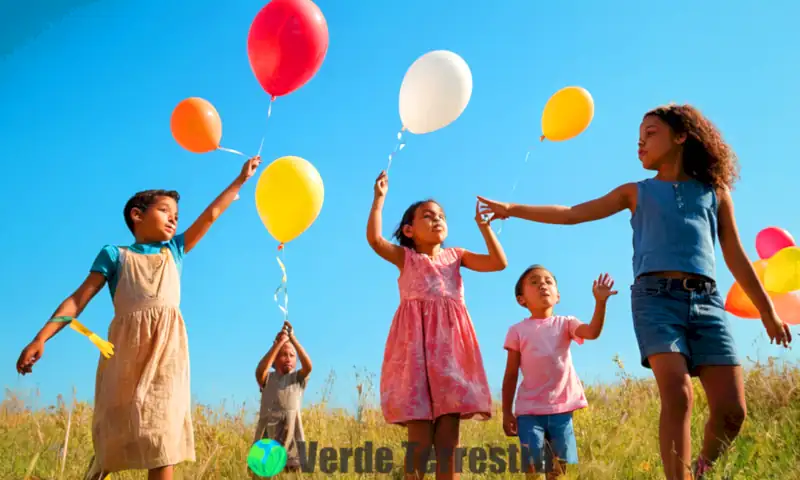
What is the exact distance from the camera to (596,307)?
3.85 meters

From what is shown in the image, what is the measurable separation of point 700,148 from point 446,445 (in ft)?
6.06

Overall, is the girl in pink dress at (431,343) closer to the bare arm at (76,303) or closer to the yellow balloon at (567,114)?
the yellow balloon at (567,114)

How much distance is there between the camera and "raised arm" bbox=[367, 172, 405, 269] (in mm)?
3820

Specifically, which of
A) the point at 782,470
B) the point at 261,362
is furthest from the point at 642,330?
the point at 261,362

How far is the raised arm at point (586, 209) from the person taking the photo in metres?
3.37

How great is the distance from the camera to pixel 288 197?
4.06 metres

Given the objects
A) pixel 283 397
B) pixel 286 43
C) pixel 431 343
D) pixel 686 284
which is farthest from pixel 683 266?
pixel 283 397

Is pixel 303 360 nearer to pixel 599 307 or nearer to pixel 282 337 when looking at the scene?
pixel 282 337

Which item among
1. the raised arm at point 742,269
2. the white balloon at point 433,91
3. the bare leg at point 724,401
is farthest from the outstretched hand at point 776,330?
the white balloon at point 433,91

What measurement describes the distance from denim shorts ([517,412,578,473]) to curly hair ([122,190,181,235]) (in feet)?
7.31

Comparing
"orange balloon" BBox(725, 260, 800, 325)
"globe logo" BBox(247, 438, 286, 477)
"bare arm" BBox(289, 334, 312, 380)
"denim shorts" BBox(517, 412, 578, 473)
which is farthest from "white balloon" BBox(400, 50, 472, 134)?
"orange balloon" BBox(725, 260, 800, 325)

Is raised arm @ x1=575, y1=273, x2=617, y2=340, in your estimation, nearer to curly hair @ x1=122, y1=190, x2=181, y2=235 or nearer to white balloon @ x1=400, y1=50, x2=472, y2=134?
white balloon @ x1=400, y1=50, x2=472, y2=134

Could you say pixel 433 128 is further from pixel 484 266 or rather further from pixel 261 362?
pixel 261 362

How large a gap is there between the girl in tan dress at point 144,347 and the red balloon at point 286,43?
0.89 m
